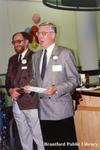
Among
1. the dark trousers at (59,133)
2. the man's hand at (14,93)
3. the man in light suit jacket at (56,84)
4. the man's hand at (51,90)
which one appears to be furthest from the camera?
the man's hand at (14,93)

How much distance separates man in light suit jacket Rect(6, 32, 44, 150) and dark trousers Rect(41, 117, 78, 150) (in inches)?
26.6

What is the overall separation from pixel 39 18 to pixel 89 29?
145 centimetres

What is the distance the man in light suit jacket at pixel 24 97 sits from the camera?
3.93 metres

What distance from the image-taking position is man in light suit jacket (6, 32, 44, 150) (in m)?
3.93

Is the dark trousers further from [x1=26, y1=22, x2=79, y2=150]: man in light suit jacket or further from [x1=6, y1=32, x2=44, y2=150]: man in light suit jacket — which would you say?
[x1=6, y1=32, x2=44, y2=150]: man in light suit jacket

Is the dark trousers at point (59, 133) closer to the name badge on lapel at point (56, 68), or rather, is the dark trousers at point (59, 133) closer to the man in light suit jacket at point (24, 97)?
the name badge on lapel at point (56, 68)

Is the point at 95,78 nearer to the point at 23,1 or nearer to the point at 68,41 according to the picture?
the point at 68,41

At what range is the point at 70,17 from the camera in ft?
31.5

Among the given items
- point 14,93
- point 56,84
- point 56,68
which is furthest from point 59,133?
point 14,93

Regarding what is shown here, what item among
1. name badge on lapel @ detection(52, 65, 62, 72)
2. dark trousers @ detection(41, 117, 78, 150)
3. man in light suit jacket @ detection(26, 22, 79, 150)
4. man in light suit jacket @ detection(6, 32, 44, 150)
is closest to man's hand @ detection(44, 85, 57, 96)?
man in light suit jacket @ detection(26, 22, 79, 150)

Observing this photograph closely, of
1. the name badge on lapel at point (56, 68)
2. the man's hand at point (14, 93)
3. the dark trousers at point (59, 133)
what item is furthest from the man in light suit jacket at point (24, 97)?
the name badge on lapel at point (56, 68)

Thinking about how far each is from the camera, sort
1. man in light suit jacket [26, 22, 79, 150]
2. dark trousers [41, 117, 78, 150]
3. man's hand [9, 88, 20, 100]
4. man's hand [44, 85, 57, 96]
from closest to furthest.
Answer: man's hand [44, 85, 57, 96] < man in light suit jacket [26, 22, 79, 150] < dark trousers [41, 117, 78, 150] < man's hand [9, 88, 20, 100]

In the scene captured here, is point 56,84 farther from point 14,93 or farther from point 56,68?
point 14,93

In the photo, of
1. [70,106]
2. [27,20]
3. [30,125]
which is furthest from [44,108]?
[27,20]
